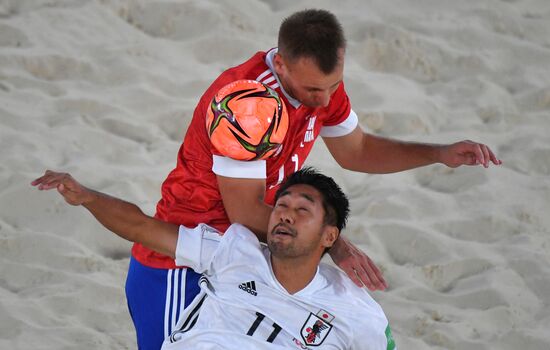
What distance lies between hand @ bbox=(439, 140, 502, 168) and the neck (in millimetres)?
666

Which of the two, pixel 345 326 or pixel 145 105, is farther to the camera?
pixel 145 105

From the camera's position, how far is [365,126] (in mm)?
5484

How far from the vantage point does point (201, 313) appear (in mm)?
3211

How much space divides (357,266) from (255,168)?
46 centimetres

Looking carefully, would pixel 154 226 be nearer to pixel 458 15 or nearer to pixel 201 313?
pixel 201 313

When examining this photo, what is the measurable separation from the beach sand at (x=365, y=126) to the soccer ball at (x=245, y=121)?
1.27 meters

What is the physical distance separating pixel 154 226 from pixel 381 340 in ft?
2.68

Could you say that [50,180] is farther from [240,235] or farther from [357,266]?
[357,266]

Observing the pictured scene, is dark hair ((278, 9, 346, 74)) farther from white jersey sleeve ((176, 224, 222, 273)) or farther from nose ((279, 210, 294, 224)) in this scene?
white jersey sleeve ((176, 224, 222, 273))

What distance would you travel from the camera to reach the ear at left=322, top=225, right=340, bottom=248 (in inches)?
127

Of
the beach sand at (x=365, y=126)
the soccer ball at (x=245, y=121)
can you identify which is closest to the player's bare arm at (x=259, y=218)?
the soccer ball at (x=245, y=121)

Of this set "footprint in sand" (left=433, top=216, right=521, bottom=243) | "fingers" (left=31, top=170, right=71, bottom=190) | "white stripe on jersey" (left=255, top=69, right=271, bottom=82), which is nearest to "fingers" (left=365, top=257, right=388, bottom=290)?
"white stripe on jersey" (left=255, top=69, right=271, bottom=82)

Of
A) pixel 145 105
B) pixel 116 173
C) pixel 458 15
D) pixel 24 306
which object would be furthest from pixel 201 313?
pixel 458 15

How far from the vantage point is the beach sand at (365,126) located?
4188 millimetres
